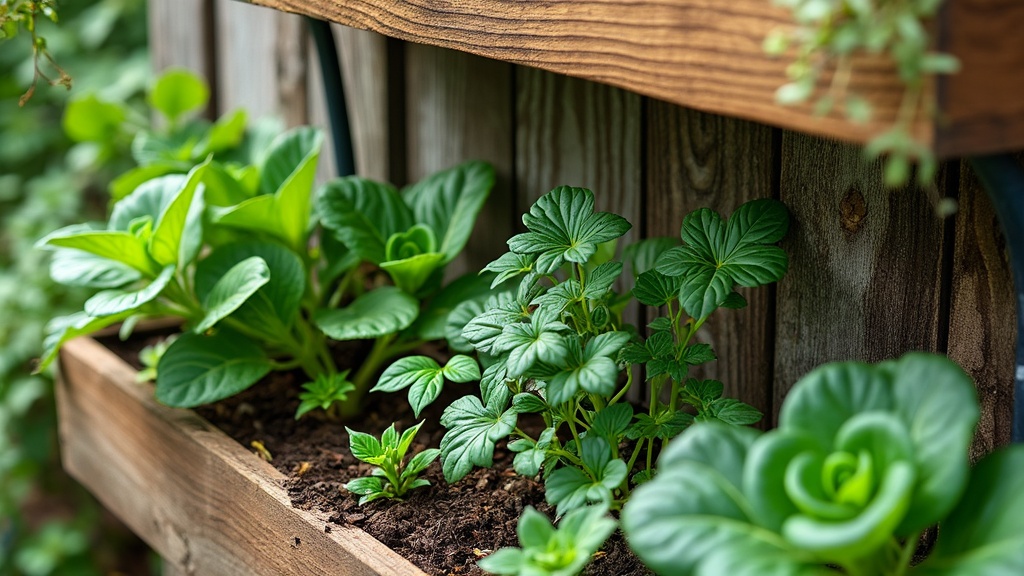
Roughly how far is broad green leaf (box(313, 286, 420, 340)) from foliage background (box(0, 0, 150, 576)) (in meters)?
0.85

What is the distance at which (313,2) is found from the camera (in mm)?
1131

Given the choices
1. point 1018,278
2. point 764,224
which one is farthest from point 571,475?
point 1018,278

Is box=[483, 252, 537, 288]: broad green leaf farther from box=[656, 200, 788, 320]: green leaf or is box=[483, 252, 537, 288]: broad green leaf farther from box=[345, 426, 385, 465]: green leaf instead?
box=[345, 426, 385, 465]: green leaf

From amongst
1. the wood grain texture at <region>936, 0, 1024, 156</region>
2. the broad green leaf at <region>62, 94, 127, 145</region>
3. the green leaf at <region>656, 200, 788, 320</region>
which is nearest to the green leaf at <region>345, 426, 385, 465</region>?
the green leaf at <region>656, 200, 788, 320</region>

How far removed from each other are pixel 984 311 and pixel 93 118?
1503 mm

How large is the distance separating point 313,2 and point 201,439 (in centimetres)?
52

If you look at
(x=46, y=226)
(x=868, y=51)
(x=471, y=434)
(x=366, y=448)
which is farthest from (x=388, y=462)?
(x=46, y=226)

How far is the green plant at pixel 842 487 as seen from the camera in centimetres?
66

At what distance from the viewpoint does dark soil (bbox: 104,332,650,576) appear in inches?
40.8

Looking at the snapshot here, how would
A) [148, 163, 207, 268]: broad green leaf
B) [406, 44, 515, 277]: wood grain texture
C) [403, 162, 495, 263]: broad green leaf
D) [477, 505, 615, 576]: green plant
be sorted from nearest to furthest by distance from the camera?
[477, 505, 615, 576]: green plant < [148, 163, 207, 268]: broad green leaf < [403, 162, 495, 263]: broad green leaf < [406, 44, 515, 277]: wood grain texture

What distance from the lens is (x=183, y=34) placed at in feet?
6.88

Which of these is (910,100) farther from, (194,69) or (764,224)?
(194,69)

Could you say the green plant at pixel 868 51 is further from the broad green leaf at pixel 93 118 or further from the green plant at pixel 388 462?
the broad green leaf at pixel 93 118

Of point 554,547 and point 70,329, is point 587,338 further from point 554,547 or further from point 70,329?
point 70,329
